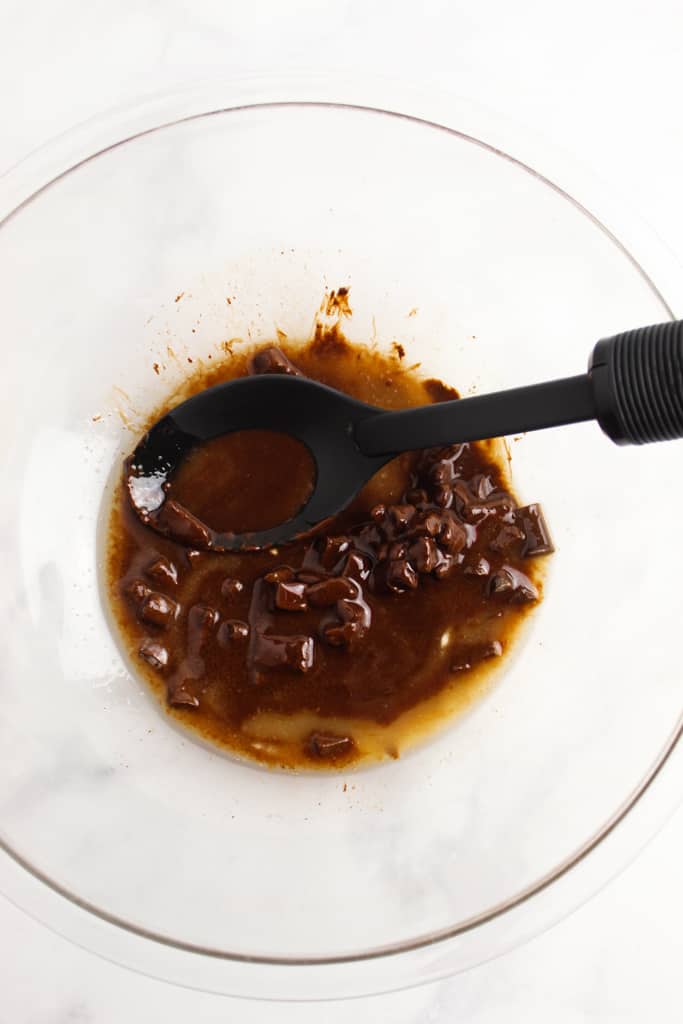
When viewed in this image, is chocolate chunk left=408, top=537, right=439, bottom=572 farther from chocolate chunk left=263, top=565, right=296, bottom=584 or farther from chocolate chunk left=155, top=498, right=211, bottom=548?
chocolate chunk left=155, top=498, right=211, bottom=548

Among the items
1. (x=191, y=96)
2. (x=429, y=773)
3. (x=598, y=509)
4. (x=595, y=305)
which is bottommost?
(x=429, y=773)

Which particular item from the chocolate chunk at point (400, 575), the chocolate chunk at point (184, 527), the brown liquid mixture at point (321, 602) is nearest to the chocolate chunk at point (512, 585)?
the brown liquid mixture at point (321, 602)

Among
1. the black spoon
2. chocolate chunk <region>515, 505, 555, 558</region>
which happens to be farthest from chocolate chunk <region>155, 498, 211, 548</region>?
chocolate chunk <region>515, 505, 555, 558</region>

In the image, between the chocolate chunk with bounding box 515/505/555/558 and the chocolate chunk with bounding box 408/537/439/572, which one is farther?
the chocolate chunk with bounding box 515/505/555/558

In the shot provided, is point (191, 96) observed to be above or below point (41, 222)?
above

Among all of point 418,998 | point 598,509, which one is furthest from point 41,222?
point 418,998

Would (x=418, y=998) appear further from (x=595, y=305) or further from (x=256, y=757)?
(x=595, y=305)
